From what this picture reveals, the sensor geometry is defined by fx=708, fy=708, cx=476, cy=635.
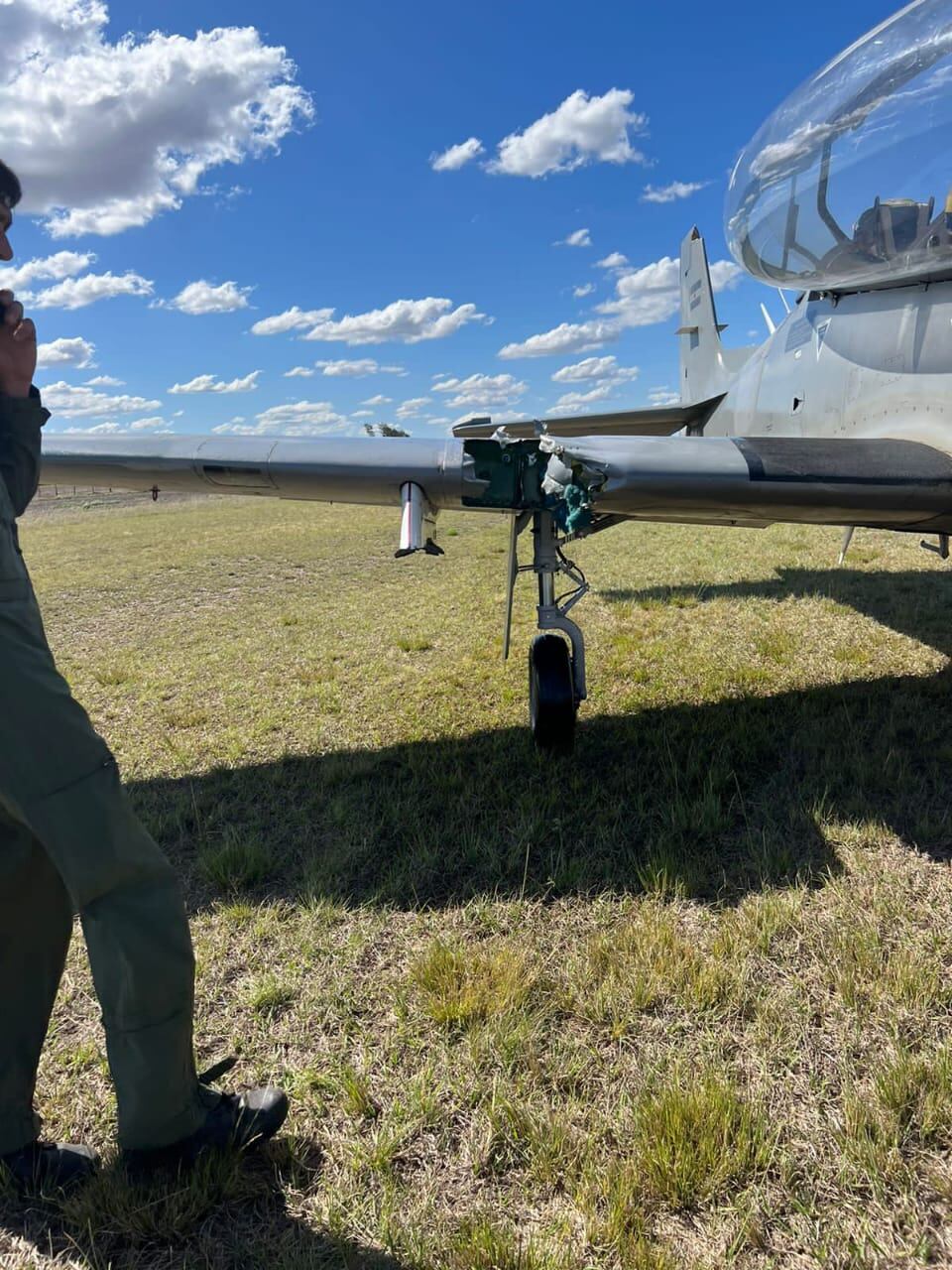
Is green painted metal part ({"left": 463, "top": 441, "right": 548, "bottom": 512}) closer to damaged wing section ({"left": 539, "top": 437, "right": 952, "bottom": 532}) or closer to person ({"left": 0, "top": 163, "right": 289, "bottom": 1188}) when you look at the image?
damaged wing section ({"left": 539, "top": 437, "right": 952, "bottom": 532})

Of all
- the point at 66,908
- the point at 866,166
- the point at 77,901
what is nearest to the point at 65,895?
the point at 66,908

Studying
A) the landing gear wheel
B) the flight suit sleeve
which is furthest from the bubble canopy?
the flight suit sleeve

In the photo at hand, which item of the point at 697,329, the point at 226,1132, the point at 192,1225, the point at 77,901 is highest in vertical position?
the point at 697,329

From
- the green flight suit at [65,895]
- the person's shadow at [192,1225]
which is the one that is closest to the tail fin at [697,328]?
the green flight suit at [65,895]

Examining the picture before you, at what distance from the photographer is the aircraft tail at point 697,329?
10.1 meters

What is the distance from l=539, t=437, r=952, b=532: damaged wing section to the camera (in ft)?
11.3

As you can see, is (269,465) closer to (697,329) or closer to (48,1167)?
(48,1167)

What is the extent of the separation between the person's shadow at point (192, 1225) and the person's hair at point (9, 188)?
7.68 ft

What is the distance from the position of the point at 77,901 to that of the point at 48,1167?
2.67 feet

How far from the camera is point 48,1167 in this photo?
5.67 ft

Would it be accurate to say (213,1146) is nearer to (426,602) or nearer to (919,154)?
(919,154)

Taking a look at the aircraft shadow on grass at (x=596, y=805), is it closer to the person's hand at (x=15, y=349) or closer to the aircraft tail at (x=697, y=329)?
the person's hand at (x=15, y=349)

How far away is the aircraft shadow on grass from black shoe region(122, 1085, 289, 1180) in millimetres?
1023

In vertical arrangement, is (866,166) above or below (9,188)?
above
